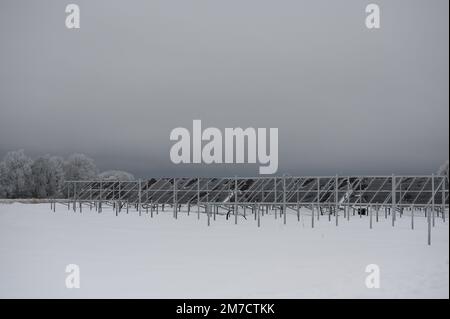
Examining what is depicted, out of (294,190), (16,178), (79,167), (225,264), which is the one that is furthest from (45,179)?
(225,264)

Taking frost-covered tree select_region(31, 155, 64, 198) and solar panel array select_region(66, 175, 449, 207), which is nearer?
solar panel array select_region(66, 175, 449, 207)

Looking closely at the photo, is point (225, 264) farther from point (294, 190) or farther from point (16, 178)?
point (16, 178)

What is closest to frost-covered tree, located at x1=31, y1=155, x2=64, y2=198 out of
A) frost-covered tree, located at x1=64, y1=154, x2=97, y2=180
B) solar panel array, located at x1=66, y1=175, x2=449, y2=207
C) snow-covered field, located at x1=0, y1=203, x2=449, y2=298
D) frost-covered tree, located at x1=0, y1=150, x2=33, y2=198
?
frost-covered tree, located at x1=0, y1=150, x2=33, y2=198

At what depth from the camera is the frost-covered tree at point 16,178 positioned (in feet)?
242

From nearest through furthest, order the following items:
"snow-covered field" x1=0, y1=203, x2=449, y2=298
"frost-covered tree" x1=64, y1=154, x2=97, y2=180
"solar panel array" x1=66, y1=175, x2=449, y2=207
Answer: "snow-covered field" x1=0, y1=203, x2=449, y2=298 < "solar panel array" x1=66, y1=175, x2=449, y2=207 < "frost-covered tree" x1=64, y1=154, x2=97, y2=180

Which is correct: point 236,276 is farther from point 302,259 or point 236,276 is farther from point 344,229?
point 344,229

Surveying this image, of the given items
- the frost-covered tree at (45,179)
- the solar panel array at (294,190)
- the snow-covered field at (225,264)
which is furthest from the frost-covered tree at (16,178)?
the snow-covered field at (225,264)

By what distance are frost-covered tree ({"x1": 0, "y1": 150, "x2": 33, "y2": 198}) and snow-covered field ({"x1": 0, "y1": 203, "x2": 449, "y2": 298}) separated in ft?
185

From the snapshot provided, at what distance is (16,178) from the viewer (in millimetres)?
74438

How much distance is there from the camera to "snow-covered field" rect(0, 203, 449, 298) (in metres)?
10.2

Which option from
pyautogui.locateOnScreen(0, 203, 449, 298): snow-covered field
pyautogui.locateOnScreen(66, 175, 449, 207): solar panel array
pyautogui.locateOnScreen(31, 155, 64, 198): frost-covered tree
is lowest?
pyautogui.locateOnScreen(31, 155, 64, 198): frost-covered tree

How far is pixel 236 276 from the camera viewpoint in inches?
460

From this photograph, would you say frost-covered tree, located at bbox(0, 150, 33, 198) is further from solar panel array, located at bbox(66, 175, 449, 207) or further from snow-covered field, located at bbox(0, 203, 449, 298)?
snow-covered field, located at bbox(0, 203, 449, 298)

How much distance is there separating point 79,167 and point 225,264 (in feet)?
242
